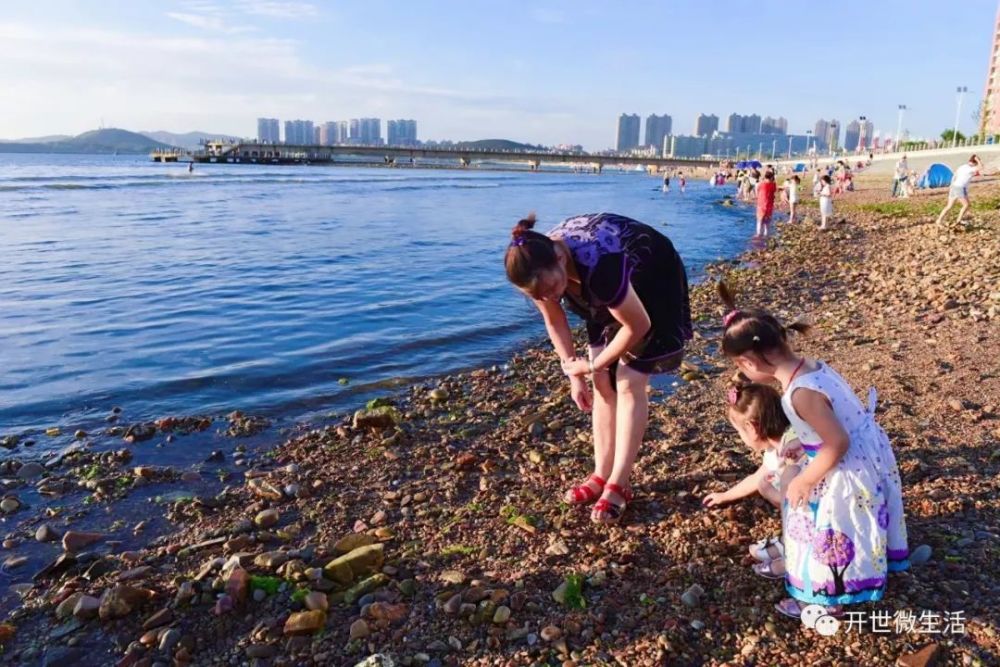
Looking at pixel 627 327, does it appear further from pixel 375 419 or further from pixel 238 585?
pixel 375 419

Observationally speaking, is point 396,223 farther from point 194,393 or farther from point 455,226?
point 194,393

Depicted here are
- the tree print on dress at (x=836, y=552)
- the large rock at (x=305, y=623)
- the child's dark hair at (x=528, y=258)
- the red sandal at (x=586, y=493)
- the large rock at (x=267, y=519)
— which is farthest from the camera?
the large rock at (x=267, y=519)

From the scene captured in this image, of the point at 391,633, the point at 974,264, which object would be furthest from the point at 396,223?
the point at 391,633

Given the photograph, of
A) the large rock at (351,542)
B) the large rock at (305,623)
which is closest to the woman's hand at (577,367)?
the large rock at (351,542)

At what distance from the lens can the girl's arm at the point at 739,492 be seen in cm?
398

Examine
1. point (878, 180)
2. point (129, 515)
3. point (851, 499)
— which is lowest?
point (129, 515)

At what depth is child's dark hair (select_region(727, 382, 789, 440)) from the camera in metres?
3.44

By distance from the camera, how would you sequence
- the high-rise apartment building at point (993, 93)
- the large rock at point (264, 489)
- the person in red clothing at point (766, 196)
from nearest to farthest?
the large rock at point (264, 489) < the person in red clothing at point (766, 196) < the high-rise apartment building at point (993, 93)

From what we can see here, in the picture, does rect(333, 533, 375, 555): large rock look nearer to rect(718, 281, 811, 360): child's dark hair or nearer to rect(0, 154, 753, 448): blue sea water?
rect(718, 281, 811, 360): child's dark hair

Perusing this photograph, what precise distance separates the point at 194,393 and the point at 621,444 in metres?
5.49

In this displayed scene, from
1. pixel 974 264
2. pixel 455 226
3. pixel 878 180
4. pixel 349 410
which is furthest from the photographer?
pixel 878 180

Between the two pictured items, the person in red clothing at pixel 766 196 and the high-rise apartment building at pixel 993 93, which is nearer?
the person in red clothing at pixel 766 196

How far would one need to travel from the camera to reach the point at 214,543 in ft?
14.8

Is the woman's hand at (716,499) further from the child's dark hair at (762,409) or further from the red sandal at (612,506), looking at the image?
the child's dark hair at (762,409)
